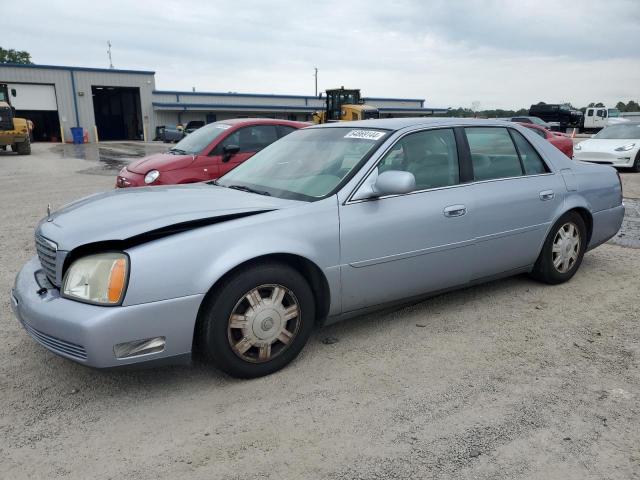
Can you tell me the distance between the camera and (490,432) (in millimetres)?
2469

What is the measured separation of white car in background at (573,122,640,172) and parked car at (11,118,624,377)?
9.87 metres

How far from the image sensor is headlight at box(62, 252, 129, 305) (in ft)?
8.31

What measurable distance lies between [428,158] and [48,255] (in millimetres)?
2563

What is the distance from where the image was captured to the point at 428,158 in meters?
3.72

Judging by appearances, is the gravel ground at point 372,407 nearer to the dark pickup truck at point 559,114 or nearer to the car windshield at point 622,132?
the car windshield at point 622,132

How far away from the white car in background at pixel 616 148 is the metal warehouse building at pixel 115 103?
107ft

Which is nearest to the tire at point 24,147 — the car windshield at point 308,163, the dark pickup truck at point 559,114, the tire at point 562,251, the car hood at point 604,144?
the car hood at point 604,144

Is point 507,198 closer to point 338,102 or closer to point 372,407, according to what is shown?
point 372,407

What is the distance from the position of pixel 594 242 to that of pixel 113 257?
13.7 feet

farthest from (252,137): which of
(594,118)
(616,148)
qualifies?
(594,118)

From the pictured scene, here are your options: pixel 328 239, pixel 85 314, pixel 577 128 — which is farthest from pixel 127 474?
pixel 577 128

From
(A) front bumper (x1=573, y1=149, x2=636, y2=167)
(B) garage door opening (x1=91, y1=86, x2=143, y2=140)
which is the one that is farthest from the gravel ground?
(B) garage door opening (x1=91, y1=86, x2=143, y2=140)

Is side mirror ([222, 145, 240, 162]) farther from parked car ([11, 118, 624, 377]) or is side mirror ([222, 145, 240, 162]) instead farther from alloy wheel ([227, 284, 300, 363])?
alloy wheel ([227, 284, 300, 363])

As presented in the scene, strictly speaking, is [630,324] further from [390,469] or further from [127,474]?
[127,474]
